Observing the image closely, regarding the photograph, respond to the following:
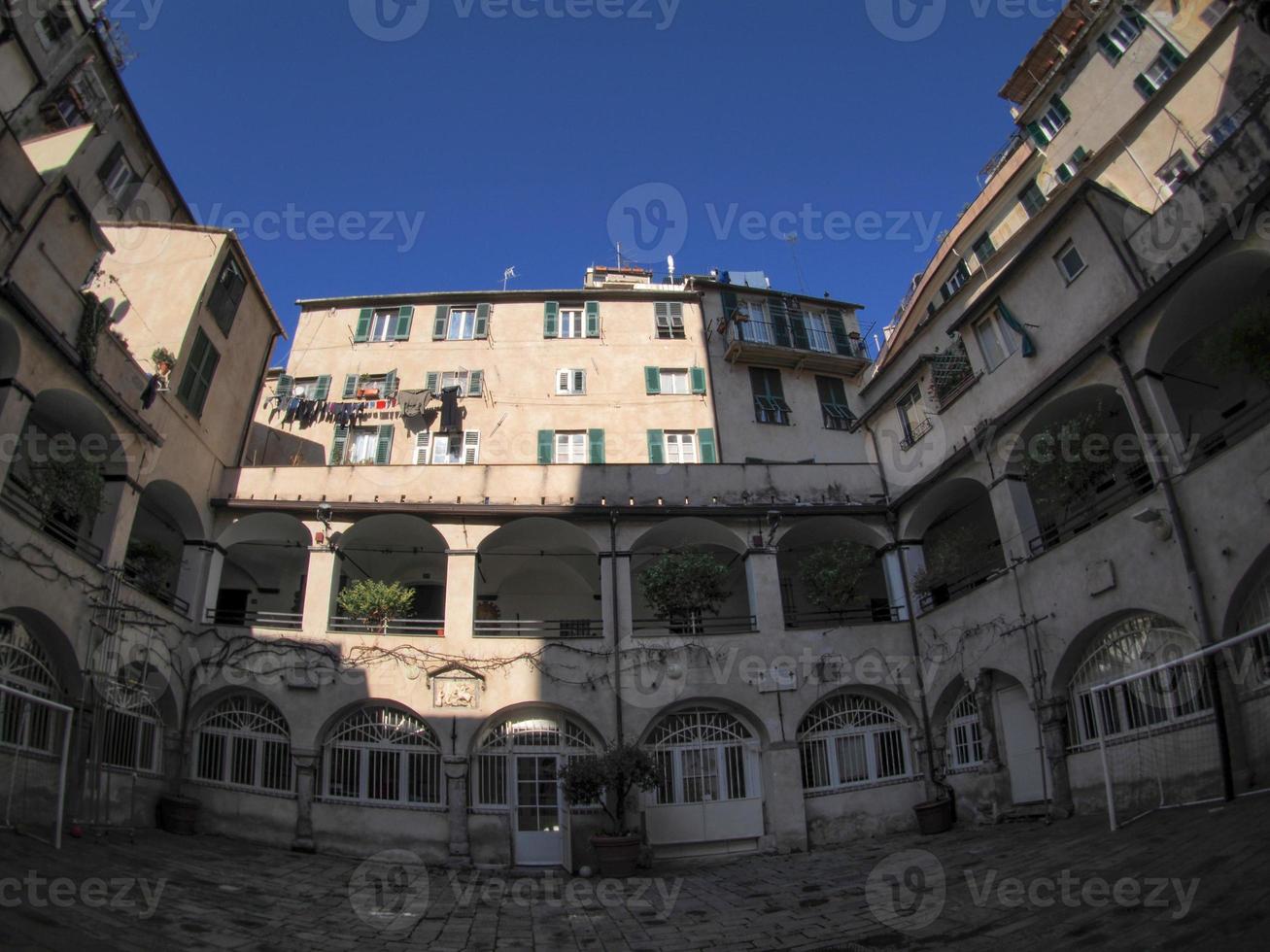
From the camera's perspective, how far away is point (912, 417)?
19.8 metres

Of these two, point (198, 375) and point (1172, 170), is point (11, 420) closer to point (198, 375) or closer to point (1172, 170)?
point (198, 375)

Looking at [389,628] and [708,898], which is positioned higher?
[389,628]

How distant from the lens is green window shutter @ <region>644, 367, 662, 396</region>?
84.4 feet

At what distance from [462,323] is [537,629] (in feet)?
37.4

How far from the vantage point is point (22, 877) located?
8375 mm

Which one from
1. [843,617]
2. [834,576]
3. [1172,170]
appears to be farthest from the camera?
[843,617]

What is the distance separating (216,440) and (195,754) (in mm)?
7141

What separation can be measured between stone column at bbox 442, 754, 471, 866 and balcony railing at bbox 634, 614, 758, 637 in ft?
15.6

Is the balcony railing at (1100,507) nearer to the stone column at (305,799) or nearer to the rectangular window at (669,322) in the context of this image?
the rectangular window at (669,322)

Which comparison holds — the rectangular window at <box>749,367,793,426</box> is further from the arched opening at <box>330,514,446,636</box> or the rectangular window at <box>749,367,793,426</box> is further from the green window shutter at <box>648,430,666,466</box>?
the arched opening at <box>330,514,446,636</box>

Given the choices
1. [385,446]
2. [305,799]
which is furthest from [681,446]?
[305,799]

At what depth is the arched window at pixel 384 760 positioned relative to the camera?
1666 centimetres

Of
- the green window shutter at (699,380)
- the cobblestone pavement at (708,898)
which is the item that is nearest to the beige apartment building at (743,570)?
the cobblestone pavement at (708,898)

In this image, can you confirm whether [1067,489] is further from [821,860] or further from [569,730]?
[569,730]
